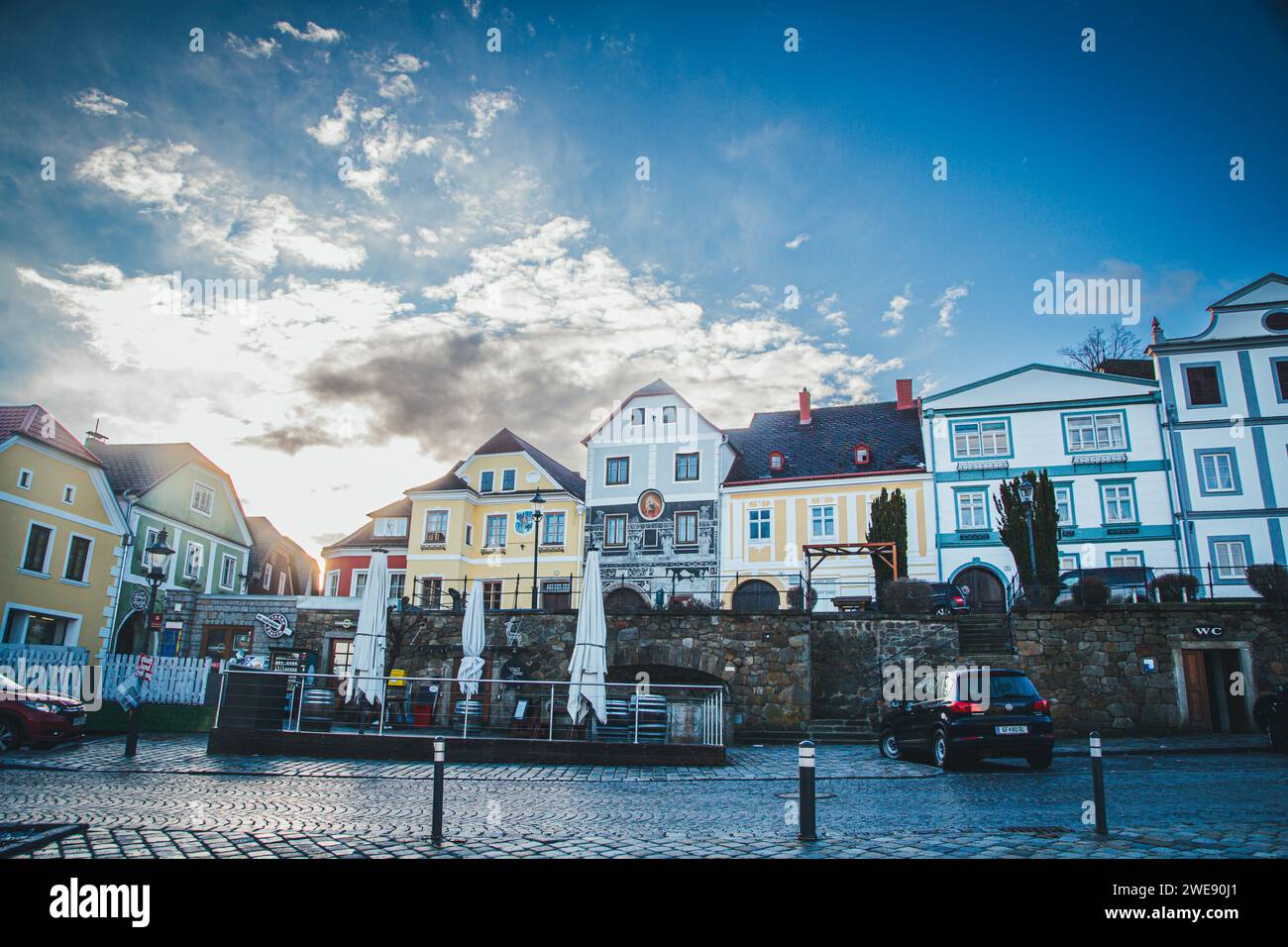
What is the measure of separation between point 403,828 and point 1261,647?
2340 centimetres

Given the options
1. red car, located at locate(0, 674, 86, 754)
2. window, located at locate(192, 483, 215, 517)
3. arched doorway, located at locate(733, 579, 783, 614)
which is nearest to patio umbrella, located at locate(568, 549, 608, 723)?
red car, located at locate(0, 674, 86, 754)

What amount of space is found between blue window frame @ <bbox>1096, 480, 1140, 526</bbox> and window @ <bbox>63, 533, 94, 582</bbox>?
132 feet

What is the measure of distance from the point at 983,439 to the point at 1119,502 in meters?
5.60

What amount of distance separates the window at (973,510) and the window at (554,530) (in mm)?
18355

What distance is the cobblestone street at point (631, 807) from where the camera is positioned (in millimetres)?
7379

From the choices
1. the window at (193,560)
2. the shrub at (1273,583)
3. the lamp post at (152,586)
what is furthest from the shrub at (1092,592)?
the window at (193,560)

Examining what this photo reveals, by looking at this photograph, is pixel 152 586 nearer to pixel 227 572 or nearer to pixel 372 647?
pixel 372 647

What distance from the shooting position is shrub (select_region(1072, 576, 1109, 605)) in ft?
73.8

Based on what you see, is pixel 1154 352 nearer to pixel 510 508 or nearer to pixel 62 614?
pixel 510 508

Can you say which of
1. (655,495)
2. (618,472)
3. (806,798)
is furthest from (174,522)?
(806,798)

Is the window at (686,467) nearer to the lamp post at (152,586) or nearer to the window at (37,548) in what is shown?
the lamp post at (152,586)

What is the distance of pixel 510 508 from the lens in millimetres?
41156

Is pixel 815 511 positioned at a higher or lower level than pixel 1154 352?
lower
